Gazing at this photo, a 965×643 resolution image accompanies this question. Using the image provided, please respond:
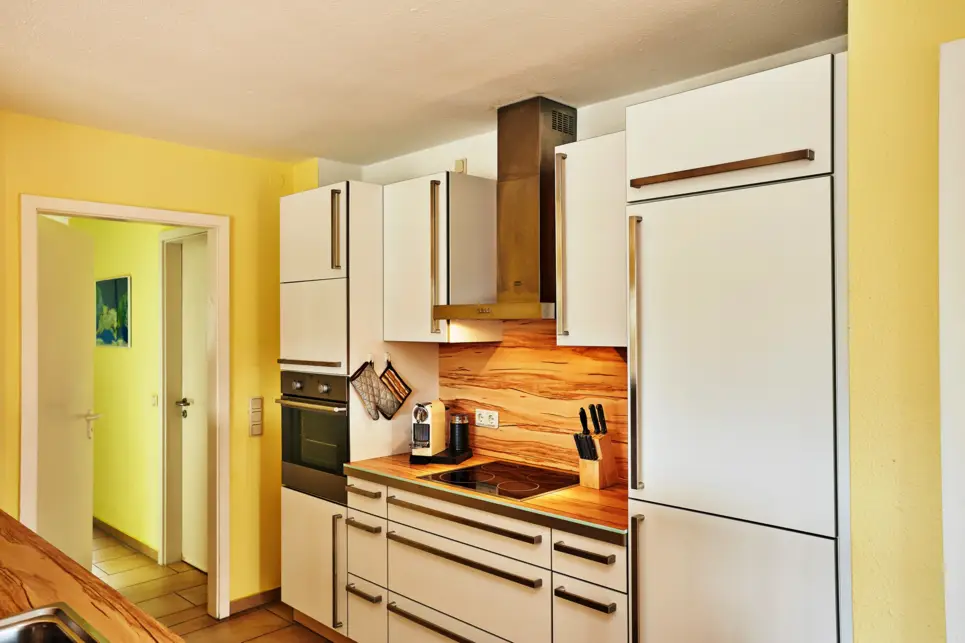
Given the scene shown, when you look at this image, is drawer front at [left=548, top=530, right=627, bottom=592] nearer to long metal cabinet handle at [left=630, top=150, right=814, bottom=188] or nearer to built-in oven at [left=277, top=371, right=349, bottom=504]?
long metal cabinet handle at [left=630, top=150, right=814, bottom=188]

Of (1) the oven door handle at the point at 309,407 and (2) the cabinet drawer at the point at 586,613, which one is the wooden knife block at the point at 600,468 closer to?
(2) the cabinet drawer at the point at 586,613

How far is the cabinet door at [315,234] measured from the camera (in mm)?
3312

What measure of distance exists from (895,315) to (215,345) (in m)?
3.28

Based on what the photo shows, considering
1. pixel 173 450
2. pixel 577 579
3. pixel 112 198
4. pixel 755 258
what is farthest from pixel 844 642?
pixel 173 450

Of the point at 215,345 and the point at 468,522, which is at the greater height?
the point at 215,345

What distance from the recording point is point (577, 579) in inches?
92.6

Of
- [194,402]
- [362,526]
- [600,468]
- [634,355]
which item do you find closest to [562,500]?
[600,468]

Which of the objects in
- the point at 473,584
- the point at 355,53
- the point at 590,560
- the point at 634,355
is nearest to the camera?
the point at 634,355

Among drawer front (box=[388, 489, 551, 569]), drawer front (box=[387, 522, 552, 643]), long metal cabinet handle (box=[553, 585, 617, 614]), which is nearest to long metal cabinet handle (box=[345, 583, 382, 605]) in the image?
drawer front (box=[387, 522, 552, 643])

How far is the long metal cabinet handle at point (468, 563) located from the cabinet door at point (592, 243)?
874mm

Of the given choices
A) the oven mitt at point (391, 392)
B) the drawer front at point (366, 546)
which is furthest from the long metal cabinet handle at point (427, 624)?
the oven mitt at point (391, 392)

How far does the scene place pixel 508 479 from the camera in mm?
2943

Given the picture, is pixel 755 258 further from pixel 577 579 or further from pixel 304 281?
pixel 304 281

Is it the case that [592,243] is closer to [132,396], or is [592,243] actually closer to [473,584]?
[473,584]
